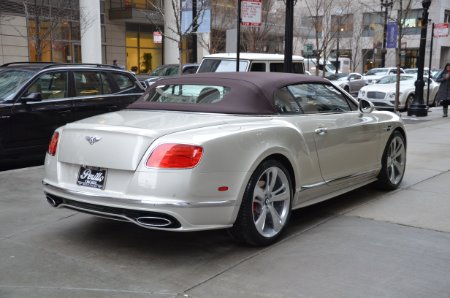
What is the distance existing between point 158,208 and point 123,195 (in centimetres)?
33

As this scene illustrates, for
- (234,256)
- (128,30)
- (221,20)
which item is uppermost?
(221,20)

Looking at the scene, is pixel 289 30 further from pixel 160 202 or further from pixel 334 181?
pixel 160 202

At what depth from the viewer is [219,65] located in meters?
14.6

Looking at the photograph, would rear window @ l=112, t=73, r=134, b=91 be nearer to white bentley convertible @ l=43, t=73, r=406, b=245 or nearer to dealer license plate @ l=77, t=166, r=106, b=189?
white bentley convertible @ l=43, t=73, r=406, b=245

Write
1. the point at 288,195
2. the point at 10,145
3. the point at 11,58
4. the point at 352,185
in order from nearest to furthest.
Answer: the point at 288,195
the point at 352,185
the point at 10,145
the point at 11,58

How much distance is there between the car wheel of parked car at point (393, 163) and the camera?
6539mm

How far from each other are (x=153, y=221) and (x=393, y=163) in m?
3.86

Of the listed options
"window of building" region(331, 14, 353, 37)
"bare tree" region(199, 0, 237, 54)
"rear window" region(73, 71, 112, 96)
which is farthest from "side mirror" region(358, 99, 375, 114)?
"window of building" region(331, 14, 353, 37)

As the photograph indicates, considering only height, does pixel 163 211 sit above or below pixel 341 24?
below

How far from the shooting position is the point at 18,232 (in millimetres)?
5031

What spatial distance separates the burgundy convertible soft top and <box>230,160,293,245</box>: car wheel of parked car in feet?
2.02

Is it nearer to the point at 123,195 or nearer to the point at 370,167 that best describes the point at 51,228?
the point at 123,195

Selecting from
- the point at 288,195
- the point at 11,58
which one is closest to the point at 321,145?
the point at 288,195

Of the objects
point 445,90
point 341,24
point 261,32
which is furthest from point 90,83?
point 341,24
